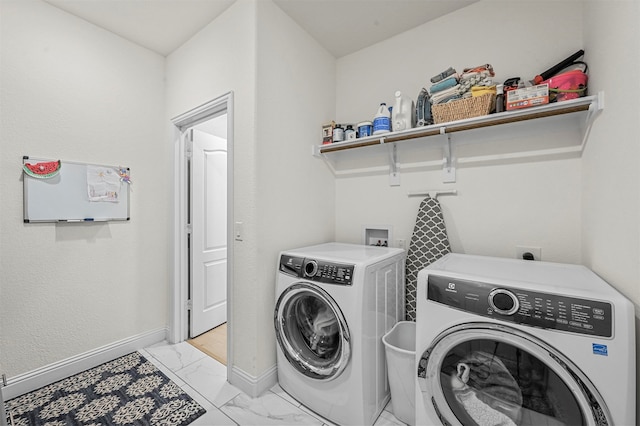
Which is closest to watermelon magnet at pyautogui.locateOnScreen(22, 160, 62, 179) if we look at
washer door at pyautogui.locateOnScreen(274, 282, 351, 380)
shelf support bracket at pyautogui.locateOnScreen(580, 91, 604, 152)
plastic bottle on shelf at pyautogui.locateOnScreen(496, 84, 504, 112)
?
washer door at pyautogui.locateOnScreen(274, 282, 351, 380)

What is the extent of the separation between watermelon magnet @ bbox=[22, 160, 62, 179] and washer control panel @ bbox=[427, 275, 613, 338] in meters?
2.51

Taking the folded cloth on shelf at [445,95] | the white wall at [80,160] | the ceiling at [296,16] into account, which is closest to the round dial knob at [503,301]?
the folded cloth on shelf at [445,95]

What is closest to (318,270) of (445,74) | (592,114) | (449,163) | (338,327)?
(338,327)

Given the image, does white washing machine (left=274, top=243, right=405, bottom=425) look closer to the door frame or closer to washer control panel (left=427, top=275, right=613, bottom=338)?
washer control panel (left=427, top=275, right=613, bottom=338)

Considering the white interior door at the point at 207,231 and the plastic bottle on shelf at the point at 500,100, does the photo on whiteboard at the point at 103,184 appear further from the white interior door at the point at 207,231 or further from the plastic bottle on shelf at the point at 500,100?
the plastic bottle on shelf at the point at 500,100

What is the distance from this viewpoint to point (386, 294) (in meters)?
1.63

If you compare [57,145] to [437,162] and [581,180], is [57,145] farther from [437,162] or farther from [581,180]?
[581,180]

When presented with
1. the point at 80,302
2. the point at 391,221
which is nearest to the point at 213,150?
the point at 80,302

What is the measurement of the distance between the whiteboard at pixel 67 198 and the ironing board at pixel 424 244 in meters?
2.35

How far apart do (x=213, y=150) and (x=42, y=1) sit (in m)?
1.43

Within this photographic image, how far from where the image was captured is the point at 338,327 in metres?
1.49

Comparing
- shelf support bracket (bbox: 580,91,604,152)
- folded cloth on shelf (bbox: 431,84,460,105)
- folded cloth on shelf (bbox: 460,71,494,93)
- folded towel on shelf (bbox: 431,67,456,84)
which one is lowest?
shelf support bracket (bbox: 580,91,604,152)

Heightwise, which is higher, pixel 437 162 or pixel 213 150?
pixel 213 150

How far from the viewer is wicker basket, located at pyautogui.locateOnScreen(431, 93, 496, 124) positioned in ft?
5.06
